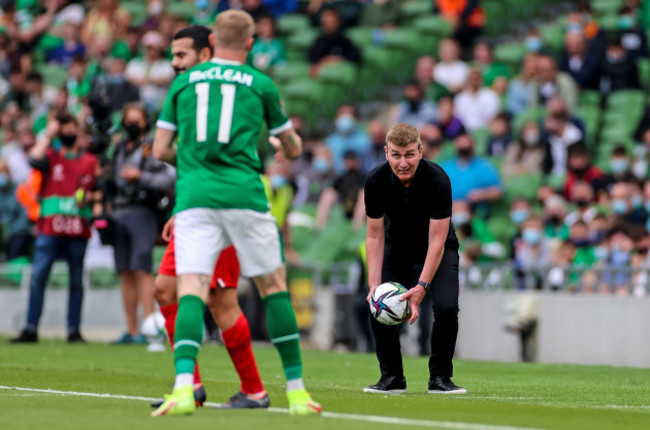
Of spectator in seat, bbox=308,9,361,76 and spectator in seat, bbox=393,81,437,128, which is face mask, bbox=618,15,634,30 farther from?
spectator in seat, bbox=308,9,361,76

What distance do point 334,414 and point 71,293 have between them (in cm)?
868

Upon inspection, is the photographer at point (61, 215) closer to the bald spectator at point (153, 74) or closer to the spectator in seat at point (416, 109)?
the spectator in seat at point (416, 109)

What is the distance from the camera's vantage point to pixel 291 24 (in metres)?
23.7

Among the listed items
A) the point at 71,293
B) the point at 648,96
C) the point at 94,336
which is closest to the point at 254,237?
the point at 71,293

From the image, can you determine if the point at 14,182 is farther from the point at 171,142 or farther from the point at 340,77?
the point at 171,142

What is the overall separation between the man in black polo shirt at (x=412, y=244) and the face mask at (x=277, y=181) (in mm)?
6880

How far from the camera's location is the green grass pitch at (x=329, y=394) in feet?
22.0

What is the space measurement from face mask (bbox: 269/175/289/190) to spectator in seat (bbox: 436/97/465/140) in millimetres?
2457

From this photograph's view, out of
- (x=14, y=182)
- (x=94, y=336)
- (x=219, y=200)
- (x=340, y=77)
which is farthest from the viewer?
(x=340, y=77)

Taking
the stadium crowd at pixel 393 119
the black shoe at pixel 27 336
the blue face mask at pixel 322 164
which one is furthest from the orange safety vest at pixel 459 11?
the black shoe at pixel 27 336

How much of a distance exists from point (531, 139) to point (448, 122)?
4.79ft

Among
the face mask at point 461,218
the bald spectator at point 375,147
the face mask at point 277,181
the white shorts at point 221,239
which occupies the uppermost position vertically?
the bald spectator at point 375,147

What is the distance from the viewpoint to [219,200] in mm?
7031

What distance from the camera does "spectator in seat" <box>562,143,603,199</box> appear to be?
17.2 m
